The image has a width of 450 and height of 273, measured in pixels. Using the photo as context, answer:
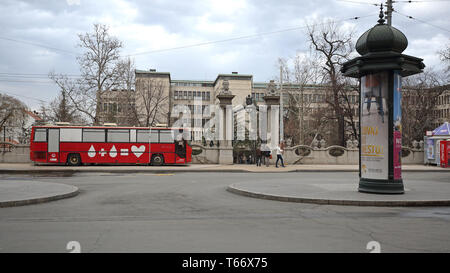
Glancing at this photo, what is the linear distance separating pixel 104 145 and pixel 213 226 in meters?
23.4

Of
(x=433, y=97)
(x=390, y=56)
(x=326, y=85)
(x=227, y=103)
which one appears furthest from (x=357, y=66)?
(x=433, y=97)

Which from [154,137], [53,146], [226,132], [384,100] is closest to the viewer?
[384,100]

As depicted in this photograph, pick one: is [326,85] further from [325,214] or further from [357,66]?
[325,214]

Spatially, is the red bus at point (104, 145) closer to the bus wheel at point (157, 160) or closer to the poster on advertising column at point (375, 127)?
the bus wheel at point (157, 160)

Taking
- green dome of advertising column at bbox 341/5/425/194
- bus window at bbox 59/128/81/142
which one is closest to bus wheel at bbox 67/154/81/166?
bus window at bbox 59/128/81/142

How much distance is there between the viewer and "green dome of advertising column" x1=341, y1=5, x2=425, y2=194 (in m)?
11.9

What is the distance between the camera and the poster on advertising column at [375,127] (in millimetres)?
12068

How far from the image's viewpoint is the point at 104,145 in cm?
2916

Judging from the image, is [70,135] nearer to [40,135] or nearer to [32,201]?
[40,135]

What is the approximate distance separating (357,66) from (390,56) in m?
0.97

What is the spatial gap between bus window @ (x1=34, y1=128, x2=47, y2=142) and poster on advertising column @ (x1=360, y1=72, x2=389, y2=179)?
23.8 m

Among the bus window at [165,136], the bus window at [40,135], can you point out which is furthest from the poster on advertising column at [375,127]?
the bus window at [40,135]

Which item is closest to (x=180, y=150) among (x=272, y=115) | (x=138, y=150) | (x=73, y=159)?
(x=138, y=150)

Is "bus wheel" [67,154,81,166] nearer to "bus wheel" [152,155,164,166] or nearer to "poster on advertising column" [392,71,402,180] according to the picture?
"bus wheel" [152,155,164,166]
